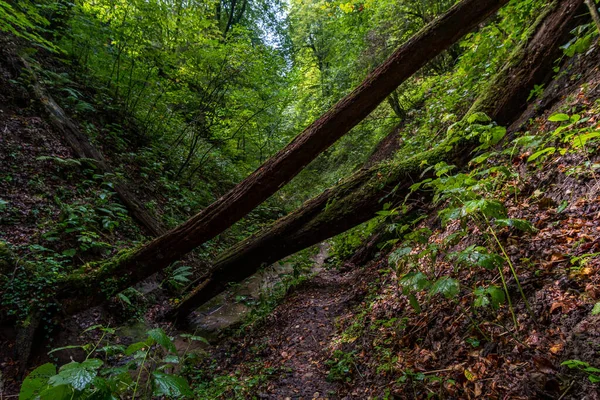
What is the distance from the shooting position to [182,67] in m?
8.55

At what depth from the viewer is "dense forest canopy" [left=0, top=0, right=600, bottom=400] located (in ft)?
6.66

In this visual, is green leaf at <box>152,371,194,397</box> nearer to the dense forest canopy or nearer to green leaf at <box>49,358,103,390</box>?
the dense forest canopy

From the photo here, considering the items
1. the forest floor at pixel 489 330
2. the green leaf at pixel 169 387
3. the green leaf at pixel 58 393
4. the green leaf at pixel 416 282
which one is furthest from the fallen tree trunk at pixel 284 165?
the green leaf at pixel 58 393

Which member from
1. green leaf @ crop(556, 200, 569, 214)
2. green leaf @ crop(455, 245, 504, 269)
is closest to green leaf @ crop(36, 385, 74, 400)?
green leaf @ crop(455, 245, 504, 269)

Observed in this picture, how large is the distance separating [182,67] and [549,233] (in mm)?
9169

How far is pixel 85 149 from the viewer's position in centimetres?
698

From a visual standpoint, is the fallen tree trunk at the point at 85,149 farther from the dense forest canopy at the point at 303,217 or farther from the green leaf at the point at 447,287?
the green leaf at the point at 447,287

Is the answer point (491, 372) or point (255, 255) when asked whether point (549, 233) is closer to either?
point (491, 372)

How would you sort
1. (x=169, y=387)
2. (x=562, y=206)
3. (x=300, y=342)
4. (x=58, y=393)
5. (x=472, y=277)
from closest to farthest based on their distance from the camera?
1. (x=58, y=393)
2. (x=169, y=387)
3. (x=562, y=206)
4. (x=472, y=277)
5. (x=300, y=342)

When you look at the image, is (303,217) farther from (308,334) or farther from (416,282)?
(416,282)

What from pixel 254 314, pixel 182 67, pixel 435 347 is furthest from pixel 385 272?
pixel 182 67

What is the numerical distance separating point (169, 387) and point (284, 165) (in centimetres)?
345

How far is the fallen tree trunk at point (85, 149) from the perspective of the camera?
676 centimetres

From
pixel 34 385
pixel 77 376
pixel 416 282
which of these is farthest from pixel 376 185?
pixel 34 385
